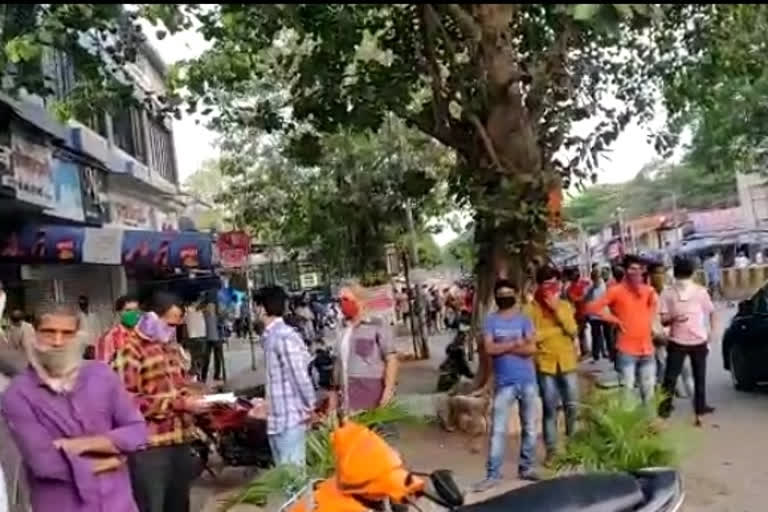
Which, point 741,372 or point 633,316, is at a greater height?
point 633,316

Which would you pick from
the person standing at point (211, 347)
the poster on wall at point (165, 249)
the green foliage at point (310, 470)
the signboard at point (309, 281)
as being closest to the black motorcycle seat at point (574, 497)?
the green foliage at point (310, 470)

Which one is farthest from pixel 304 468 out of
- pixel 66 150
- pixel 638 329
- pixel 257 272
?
pixel 257 272

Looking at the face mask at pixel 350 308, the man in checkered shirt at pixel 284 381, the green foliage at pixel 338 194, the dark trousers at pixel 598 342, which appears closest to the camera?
the man in checkered shirt at pixel 284 381

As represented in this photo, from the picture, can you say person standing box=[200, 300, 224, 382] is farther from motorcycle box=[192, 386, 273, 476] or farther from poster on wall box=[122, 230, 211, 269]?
motorcycle box=[192, 386, 273, 476]

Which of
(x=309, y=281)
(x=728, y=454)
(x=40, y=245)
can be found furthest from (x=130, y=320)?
(x=309, y=281)

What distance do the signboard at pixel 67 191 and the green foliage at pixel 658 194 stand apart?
146 ft

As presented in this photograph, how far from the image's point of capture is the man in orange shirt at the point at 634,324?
10.6 m

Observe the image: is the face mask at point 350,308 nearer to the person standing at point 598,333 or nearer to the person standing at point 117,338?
the person standing at point 117,338

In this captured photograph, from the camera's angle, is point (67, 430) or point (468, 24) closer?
point (67, 430)

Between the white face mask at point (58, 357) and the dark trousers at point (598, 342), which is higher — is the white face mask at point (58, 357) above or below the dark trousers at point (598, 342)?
above

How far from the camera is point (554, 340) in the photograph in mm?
9445

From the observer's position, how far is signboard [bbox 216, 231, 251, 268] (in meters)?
21.5

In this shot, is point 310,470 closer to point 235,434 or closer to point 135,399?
point 135,399

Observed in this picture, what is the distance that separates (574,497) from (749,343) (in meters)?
10.8
